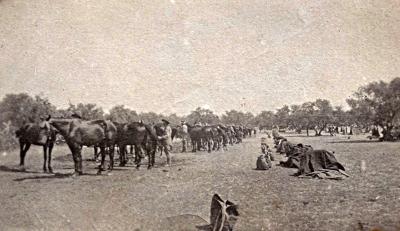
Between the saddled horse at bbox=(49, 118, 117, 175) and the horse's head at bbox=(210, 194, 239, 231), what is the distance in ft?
4.43

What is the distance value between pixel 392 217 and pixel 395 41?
1.63m

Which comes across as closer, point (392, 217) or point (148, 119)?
point (392, 217)

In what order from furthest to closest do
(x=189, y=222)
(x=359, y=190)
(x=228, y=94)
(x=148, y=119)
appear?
(x=148, y=119), (x=228, y=94), (x=359, y=190), (x=189, y=222)

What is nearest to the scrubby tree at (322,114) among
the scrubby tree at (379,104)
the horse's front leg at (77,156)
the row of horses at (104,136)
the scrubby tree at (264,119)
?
the scrubby tree at (379,104)

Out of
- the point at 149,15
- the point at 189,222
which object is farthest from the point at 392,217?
the point at 149,15

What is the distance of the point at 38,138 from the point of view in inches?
137

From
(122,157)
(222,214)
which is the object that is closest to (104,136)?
(122,157)

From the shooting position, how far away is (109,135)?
3.87m

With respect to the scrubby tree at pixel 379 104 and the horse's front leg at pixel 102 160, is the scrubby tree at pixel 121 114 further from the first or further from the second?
the scrubby tree at pixel 379 104

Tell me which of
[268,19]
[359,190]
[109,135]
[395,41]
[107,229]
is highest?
[268,19]

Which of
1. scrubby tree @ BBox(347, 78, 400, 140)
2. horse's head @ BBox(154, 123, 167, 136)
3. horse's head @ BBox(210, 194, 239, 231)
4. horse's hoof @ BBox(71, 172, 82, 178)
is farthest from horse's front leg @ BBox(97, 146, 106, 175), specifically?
scrubby tree @ BBox(347, 78, 400, 140)

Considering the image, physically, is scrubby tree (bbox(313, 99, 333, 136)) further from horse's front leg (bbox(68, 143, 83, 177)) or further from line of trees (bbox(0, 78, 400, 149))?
horse's front leg (bbox(68, 143, 83, 177))

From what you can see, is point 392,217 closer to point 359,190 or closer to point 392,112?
point 359,190

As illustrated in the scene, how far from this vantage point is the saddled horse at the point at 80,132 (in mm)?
3557
